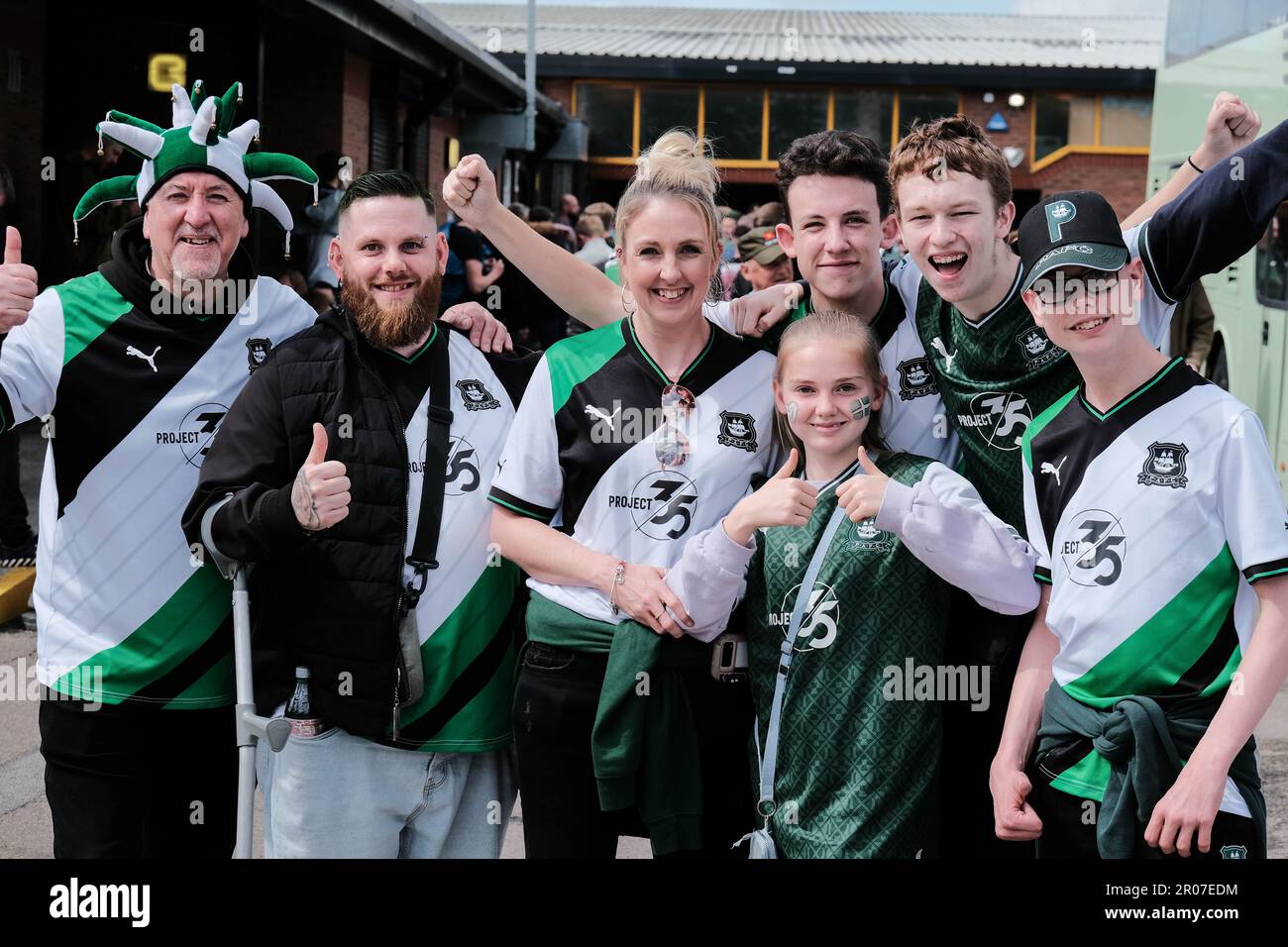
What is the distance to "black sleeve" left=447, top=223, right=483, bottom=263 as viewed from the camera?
947cm

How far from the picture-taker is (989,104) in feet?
93.0

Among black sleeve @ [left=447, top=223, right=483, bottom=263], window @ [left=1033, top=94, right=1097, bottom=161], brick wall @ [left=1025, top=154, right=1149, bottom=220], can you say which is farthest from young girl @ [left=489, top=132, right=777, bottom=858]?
window @ [left=1033, top=94, right=1097, bottom=161]

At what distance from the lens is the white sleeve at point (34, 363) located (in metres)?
3.35

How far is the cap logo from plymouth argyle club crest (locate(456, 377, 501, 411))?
57.6 inches

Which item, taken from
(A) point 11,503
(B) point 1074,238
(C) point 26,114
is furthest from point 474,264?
(B) point 1074,238

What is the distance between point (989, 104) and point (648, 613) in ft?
90.5


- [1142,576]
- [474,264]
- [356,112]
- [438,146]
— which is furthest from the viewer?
[438,146]

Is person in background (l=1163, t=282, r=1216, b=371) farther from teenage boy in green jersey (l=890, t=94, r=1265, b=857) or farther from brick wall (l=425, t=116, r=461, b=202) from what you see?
brick wall (l=425, t=116, r=461, b=202)

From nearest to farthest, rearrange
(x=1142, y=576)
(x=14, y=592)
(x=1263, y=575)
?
(x=1263, y=575) → (x=1142, y=576) → (x=14, y=592)

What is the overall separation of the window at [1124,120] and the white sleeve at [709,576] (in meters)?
28.1

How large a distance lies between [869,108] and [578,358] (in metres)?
26.6

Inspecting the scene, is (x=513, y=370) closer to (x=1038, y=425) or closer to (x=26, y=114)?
(x=1038, y=425)

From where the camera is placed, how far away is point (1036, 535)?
3.01 m

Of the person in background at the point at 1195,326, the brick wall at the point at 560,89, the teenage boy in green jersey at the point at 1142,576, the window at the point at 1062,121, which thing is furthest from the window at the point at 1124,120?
the teenage boy in green jersey at the point at 1142,576
